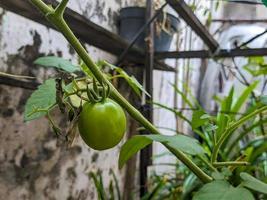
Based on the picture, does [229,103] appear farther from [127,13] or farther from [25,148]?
[25,148]

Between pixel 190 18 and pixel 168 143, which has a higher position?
pixel 190 18

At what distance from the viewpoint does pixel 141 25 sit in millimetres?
1543

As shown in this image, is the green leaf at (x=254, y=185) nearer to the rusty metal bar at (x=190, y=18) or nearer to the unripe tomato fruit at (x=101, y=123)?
the unripe tomato fruit at (x=101, y=123)

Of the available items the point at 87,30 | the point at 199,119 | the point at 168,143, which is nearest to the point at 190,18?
the point at 87,30

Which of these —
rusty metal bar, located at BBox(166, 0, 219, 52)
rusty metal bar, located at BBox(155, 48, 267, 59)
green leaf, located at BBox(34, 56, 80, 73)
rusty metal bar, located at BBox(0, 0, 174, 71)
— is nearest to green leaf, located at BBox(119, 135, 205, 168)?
green leaf, located at BBox(34, 56, 80, 73)

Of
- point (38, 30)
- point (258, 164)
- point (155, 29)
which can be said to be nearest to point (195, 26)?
point (155, 29)

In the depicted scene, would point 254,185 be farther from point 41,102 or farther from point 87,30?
point 87,30

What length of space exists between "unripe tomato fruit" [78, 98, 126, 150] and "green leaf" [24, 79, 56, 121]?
9 cm

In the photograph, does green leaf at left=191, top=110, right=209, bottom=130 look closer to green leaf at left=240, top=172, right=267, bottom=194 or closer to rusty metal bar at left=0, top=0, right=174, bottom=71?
green leaf at left=240, top=172, right=267, bottom=194

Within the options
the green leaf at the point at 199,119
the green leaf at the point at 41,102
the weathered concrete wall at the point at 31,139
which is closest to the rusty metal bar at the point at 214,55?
the weathered concrete wall at the point at 31,139

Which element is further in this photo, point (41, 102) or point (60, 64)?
point (60, 64)

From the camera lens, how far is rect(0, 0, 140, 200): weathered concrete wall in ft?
2.98

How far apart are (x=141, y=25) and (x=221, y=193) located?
119 cm

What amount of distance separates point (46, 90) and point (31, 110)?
4cm
